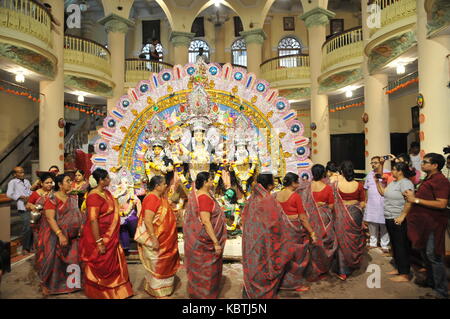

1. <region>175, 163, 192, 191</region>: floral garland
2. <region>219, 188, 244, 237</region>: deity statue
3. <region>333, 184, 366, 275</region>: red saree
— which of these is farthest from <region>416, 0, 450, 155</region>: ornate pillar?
<region>175, 163, 192, 191</region>: floral garland

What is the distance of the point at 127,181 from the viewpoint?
5.66m

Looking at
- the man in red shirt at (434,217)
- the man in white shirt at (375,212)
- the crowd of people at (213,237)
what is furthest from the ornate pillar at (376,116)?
the man in red shirt at (434,217)

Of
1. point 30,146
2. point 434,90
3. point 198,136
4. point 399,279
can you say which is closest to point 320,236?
point 399,279

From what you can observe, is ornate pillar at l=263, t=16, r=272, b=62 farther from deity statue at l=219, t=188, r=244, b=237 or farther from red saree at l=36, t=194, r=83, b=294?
red saree at l=36, t=194, r=83, b=294

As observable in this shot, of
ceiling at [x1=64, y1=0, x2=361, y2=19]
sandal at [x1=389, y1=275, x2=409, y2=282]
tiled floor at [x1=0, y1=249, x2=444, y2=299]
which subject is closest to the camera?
tiled floor at [x1=0, y1=249, x2=444, y2=299]

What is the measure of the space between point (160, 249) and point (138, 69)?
10491 millimetres

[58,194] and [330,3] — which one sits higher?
[330,3]

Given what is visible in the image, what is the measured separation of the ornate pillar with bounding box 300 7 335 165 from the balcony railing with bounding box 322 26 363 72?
0.92 meters

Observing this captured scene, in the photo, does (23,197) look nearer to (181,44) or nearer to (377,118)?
(377,118)

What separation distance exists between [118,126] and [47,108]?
3.83m

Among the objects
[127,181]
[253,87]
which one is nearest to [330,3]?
[253,87]

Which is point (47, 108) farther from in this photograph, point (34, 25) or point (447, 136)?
point (447, 136)

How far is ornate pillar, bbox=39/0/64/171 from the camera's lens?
8.41 metres

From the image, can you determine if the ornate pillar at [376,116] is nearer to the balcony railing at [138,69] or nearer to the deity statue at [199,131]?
the deity statue at [199,131]
